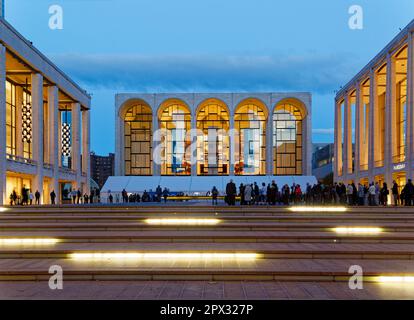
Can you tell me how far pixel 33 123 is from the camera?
2973 centimetres

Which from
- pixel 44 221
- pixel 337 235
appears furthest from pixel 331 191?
pixel 44 221

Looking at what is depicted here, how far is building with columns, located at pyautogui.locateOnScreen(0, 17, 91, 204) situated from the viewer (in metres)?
24.6

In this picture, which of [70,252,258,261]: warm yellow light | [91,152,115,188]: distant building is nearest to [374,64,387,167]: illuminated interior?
[70,252,258,261]: warm yellow light

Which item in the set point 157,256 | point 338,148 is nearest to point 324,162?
point 338,148

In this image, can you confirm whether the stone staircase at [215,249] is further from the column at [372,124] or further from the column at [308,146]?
the column at [308,146]

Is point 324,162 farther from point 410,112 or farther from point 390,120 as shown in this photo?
point 410,112

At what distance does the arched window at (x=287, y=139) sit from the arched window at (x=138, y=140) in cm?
1798

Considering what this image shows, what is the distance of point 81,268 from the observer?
6.38 metres

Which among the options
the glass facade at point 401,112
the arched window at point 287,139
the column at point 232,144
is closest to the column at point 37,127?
the column at point 232,144

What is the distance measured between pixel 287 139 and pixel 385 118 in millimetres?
20288

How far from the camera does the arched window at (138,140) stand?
51.2 metres

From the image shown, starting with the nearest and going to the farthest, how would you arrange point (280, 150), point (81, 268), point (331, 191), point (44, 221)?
point (81, 268), point (44, 221), point (331, 191), point (280, 150)
